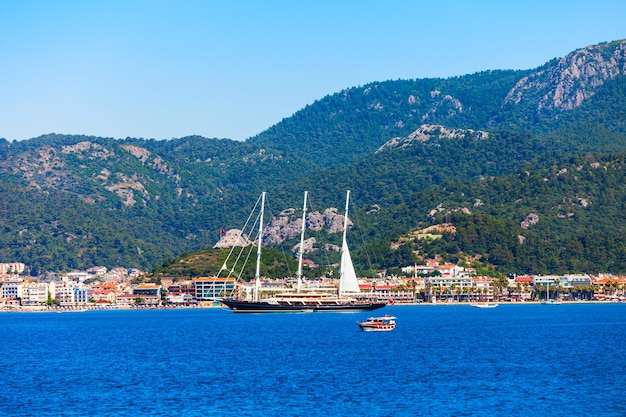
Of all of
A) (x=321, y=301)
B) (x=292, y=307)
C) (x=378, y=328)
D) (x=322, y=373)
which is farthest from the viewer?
(x=292, y=307)

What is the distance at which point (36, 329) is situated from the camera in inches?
6156

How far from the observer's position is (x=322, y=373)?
77812 mm

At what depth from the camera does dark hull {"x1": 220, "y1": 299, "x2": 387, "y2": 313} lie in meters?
173

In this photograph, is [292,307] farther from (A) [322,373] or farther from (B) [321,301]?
(A) [322,373]

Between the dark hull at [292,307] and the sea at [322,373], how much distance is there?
1829 inches

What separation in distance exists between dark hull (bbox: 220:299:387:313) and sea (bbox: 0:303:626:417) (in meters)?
46.5

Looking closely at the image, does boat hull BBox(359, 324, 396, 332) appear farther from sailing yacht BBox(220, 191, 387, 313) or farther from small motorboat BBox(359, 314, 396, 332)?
sailing yacht BBox(220, 191, 387, 313)

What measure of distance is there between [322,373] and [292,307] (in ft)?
322

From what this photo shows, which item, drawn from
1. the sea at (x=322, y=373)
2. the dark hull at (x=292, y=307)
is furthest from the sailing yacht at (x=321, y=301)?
the sea at (x=322, y=373)

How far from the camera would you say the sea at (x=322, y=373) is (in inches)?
2454

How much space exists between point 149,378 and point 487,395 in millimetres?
22833

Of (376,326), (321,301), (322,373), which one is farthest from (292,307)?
(322,373)

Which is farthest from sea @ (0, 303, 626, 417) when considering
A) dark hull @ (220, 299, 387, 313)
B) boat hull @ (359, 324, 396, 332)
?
dark hull @ (220, 299, 387, 313)

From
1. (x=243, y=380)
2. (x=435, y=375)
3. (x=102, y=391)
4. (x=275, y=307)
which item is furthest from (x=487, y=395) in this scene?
(x=275, y=307)
